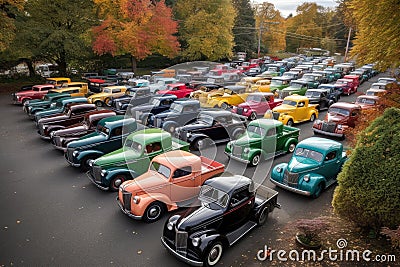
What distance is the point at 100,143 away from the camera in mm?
12344

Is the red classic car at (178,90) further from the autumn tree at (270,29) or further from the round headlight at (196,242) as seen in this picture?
the autumn tree at (270,29)

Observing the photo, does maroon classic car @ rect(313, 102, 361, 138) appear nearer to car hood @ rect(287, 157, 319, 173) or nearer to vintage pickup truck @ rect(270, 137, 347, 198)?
Result: vintage pickup truck @ rect(270, 137, 347, 198)

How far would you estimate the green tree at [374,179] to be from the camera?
6676 millimetres

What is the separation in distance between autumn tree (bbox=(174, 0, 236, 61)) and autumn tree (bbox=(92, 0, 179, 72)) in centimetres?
598

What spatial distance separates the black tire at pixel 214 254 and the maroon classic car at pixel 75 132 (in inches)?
380

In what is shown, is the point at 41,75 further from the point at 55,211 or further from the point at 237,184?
the point at 237,184

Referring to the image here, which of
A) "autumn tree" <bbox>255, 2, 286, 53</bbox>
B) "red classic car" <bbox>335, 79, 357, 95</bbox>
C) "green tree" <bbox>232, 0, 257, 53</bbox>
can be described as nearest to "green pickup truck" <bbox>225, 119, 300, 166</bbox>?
"red classic car" <bbox>335, 79, 357, 95</bbox>

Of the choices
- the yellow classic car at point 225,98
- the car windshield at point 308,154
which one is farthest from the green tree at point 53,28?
the car windshield at point 308,154

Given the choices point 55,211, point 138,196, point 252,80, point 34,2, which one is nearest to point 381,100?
point 138,196

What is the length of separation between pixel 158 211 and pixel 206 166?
2.35m

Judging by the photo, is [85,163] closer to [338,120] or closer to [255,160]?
[255,160]

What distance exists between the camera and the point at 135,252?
751 cm

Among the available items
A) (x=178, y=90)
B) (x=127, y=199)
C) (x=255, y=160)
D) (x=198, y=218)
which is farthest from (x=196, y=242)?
(x=178, y=90)

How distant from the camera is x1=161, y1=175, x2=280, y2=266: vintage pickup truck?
6.84m
